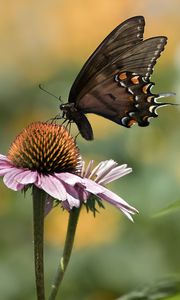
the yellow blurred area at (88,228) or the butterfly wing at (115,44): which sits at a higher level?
Result: the butterfly wing at (115,44)

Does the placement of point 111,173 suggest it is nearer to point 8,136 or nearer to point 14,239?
point 14,239

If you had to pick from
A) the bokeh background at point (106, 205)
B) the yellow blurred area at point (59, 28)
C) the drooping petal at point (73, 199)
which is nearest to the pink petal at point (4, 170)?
the drooping petal at point (73, 199)

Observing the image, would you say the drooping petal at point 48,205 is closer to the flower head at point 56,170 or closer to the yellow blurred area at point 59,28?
the flower head at point 56,170

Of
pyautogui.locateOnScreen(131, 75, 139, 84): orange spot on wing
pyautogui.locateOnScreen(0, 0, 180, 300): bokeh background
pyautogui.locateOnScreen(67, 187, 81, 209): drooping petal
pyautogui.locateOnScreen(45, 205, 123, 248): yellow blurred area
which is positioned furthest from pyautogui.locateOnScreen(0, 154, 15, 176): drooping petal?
pyautogui.locateOnScreen(45, 205, 123, 248): yellow blurred area

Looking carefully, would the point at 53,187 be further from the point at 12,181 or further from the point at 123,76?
the point at 123,76

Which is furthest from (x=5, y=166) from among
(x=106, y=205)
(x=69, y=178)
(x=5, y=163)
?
(x=106, y=205)
